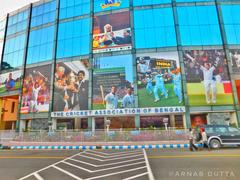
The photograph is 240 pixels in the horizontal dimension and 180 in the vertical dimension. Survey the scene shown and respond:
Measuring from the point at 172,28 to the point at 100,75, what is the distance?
13.4 m

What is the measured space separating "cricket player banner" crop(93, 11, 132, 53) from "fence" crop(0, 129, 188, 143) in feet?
44.7

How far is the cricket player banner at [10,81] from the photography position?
30938mm

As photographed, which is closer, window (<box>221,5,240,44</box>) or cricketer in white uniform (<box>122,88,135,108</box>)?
cricketer in white uniform (<box>122,88,135,108</box>)

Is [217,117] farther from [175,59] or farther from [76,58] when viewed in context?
[76,58]

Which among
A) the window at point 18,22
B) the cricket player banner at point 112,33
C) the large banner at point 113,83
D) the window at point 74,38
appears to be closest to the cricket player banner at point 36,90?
the window at point 74,38

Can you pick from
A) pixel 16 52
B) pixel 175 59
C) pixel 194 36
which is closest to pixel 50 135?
pixel 175 59

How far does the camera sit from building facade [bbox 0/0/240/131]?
2366 centimetres

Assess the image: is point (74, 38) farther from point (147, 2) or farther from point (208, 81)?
point (208, 81)

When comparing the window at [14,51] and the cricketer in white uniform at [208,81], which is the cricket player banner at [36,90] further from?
the cricketer in white uniform at [208,81]

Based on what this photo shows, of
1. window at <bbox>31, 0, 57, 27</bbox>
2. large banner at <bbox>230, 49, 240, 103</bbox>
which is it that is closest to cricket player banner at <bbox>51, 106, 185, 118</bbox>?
large banner at <bbox>230, 49, 240, 103</bbox>

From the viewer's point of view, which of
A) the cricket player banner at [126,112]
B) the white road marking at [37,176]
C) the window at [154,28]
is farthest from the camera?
the window at [154,28]

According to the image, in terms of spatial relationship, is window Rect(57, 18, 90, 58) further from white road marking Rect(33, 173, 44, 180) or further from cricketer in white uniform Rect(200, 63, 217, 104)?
white road marking Rect(33, 173, 44, 180)

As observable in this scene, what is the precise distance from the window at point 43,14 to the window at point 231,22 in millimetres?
29454

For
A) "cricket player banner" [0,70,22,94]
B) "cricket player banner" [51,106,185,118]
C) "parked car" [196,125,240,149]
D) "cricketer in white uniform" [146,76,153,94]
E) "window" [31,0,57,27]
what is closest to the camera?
"parked car" [196,125,240,149]
